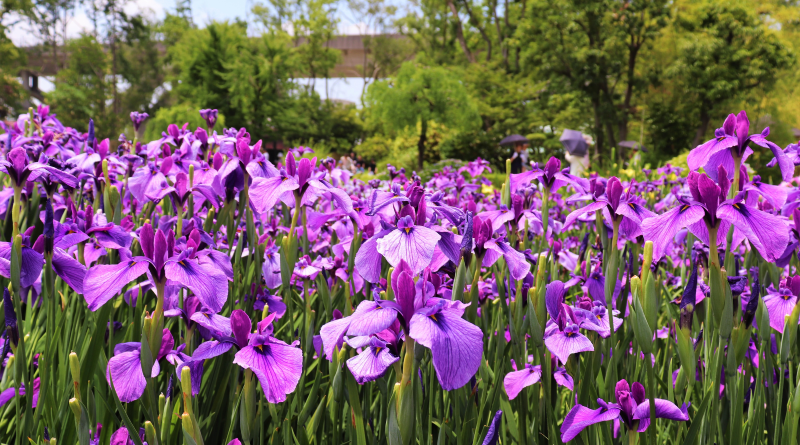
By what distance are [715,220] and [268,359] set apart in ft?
3.67

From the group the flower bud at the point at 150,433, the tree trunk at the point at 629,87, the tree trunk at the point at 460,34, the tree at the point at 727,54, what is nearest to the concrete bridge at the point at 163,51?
the tree trunk at the point at 460,34

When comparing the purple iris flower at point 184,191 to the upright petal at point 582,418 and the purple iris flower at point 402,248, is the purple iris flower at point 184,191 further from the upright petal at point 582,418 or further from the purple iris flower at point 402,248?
the upright petal at point 582,418

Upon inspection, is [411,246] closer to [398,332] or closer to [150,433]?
[398,332]

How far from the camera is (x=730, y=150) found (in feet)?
5.55

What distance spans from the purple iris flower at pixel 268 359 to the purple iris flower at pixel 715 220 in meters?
0.94

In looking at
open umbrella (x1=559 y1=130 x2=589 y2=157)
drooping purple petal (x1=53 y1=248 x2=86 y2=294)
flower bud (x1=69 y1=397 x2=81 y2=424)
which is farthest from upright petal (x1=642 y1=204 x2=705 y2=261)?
open umbrella (x1=559 y1=130 x2=589 y2=157)

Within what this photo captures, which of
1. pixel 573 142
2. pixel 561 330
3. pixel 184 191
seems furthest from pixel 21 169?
pixel 573 142

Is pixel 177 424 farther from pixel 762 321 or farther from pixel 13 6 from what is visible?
pixel 13 6

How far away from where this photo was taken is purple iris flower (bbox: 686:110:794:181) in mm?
1624

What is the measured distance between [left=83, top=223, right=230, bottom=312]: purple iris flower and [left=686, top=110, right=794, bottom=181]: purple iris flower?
1452 mm

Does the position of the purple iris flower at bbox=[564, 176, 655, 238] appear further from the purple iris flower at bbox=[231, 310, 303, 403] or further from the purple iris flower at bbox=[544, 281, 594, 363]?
the purple iris flower at bbox=[231, 310, 303, 403]

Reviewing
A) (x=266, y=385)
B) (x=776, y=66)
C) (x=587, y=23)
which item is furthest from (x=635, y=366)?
(x=776, y=66)

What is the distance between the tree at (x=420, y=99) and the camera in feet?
58.2

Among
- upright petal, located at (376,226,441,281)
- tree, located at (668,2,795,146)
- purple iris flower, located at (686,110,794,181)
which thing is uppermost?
tree, located at (668,2,795,146)
